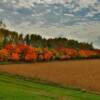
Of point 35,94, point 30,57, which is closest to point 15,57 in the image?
point 30,57

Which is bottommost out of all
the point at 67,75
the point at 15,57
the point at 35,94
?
the point at 67,75

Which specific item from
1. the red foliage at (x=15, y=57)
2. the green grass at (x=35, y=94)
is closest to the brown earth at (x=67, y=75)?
the green grass at (x=35, y=94)

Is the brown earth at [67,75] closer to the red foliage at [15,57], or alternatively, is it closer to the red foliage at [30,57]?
the red foliage at [15,57]

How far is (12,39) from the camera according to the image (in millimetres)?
182875

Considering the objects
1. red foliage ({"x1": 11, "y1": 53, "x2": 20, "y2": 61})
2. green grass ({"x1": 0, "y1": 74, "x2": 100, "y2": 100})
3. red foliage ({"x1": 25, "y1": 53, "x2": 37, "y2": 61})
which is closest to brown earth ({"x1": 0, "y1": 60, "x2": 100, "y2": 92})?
green grass ({"x1": 0, "y1": 74, "x2": 100, "y2": 100})

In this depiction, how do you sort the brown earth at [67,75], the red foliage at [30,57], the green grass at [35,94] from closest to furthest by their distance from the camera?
the green grass at [35,94]
the brown earth at [67,75]
the red foliage at [30,57]

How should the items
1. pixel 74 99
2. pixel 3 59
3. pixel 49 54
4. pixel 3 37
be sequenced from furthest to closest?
pixel 3 37 < pixel 49 54 < pixel 3 59 < pixel 74 99

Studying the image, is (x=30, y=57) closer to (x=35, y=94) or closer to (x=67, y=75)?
(x=67, y=75)

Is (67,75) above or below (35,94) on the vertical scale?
below

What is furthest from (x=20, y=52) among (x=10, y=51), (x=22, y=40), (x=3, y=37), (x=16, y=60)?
(x=22, y=40)

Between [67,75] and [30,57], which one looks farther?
[30,57]

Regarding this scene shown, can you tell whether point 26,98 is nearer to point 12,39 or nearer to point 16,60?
point 16,60

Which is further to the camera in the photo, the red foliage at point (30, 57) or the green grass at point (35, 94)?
the red foliage at point (30, 57)

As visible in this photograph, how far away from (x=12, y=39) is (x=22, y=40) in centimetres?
1755
